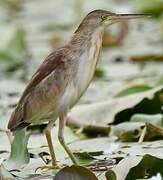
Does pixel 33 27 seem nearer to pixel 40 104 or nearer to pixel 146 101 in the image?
pixel 146 101

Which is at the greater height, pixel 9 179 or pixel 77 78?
pixel 77 78

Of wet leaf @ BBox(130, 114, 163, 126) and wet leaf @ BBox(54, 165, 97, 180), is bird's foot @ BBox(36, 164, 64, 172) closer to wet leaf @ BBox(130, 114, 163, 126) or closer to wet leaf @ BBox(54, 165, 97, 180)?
wet leaf @ BBox(54, 165, 97, 180)

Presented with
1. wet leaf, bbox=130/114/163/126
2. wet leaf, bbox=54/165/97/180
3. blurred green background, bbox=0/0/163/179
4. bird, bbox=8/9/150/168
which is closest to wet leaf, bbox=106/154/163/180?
wet leaf, bbox=54/165/97/180

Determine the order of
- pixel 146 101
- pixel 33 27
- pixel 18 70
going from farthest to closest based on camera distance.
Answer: pixel 33 27 < pixel 18 70 < pixel 146 101

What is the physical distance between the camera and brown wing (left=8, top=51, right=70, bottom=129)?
3389 mm

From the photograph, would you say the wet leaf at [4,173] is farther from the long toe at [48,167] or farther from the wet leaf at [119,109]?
the wet leaf at [119,109]

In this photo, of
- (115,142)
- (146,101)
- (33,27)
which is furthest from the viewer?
(33,27)

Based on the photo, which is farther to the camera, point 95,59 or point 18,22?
point 18,22

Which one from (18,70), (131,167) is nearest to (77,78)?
(131,167)

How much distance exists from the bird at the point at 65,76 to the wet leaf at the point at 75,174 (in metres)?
0.35

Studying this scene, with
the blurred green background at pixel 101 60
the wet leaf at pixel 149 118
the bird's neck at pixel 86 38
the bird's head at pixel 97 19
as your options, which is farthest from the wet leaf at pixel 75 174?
the wet leaf at pixel 149 118

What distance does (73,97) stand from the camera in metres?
3.36

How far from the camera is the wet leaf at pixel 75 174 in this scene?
10.1 feet

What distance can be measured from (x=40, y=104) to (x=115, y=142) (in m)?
0.85
